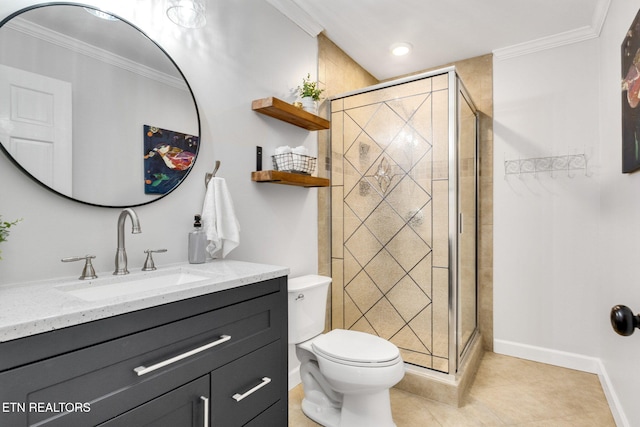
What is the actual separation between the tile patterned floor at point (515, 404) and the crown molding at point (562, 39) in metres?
2.53

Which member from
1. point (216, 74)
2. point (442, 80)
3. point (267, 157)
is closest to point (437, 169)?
point (442, 80)

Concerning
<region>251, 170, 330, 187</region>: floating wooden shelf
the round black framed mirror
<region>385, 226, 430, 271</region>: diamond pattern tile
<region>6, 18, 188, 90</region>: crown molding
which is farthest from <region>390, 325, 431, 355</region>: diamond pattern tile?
<region>6, 18, 188, 90</region>: crown molding

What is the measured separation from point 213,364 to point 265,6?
6.67 feet

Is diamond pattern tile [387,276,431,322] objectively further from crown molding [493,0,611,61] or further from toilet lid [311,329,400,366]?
crown molding [493,0,611,61]

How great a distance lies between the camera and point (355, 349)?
5.65 feet

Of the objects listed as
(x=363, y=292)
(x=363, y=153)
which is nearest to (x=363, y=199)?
(x=363, y=153)

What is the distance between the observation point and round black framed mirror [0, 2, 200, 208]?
1.10 metres

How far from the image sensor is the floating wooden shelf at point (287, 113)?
6.23 feet

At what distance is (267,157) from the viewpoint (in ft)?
6.79

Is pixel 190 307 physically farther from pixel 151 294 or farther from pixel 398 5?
pixel 398 5

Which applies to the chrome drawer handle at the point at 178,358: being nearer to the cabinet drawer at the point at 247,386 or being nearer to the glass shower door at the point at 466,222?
the cabinet drawer at the point at 247,386

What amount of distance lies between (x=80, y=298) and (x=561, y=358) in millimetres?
3151

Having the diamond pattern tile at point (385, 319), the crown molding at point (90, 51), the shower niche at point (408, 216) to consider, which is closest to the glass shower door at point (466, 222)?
the shower niche at point (408, 216)

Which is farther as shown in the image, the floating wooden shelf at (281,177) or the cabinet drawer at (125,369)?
the floating wooden shelf at (281,177)
